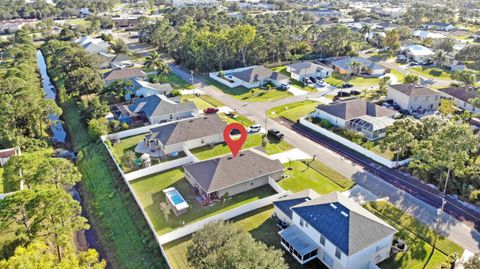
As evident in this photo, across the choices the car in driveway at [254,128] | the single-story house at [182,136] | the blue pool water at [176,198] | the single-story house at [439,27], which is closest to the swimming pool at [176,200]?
the blue pool water at [176,198]

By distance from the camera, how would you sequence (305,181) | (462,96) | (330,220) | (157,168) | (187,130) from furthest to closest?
(462,96), (187,130), (157,168), (305,181), (330,220)

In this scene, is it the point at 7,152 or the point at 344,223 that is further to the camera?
the point at 7,152

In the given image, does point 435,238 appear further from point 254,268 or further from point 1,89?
point 1,89

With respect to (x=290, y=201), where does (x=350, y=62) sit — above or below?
below

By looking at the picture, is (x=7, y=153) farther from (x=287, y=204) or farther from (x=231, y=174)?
(x=287, y=204)

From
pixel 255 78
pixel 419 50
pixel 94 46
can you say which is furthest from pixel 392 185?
pixel 94 46

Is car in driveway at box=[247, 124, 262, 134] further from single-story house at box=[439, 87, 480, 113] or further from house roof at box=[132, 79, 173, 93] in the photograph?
single-story house at box=[439, 87, 480, 113]

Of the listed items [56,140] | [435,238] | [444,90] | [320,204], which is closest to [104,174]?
[56,140]

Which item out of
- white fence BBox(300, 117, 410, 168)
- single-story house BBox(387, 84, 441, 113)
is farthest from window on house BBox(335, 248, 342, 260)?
single-story house BBox(387, 84, 441, 113)
